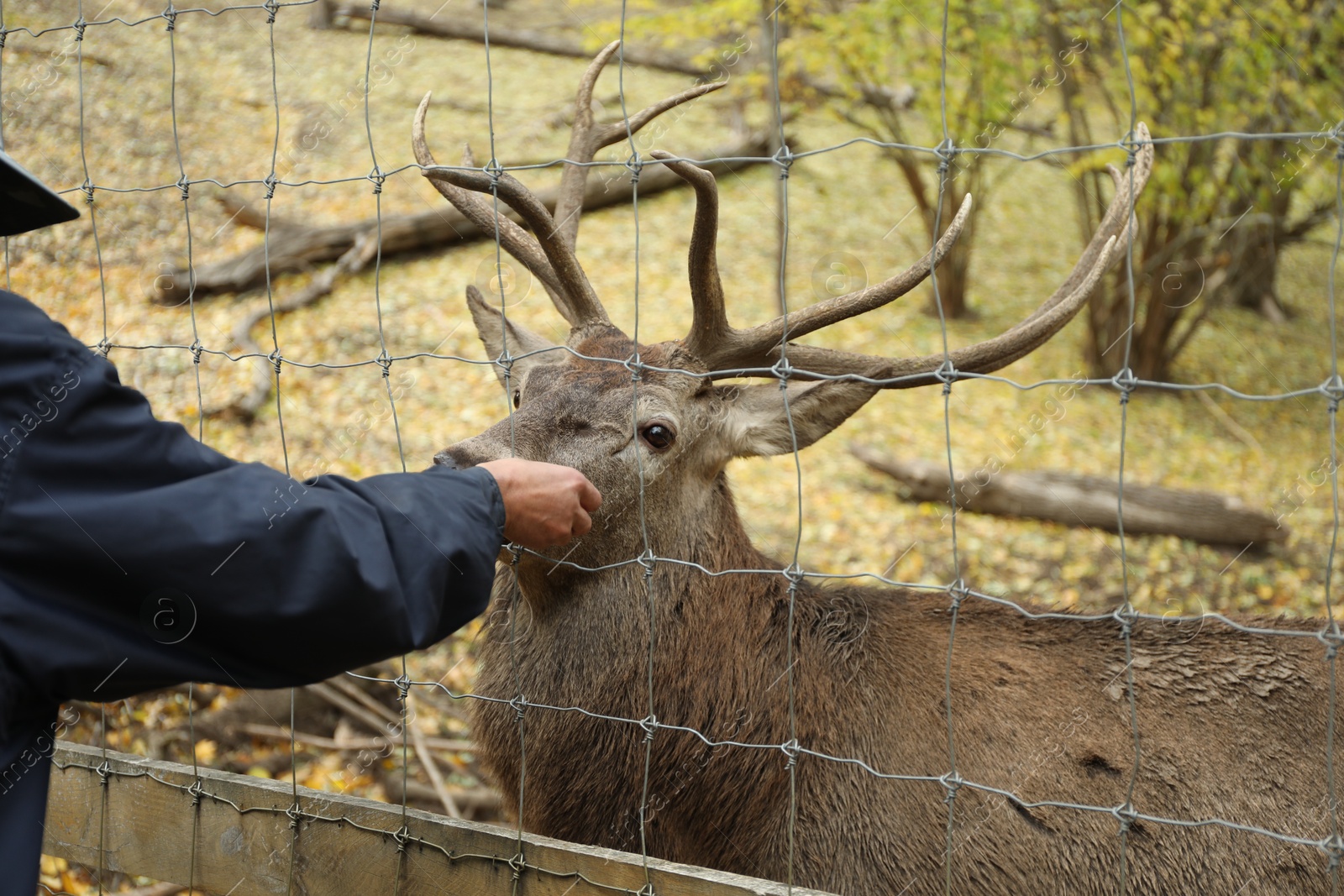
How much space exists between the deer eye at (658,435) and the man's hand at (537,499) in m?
0.76

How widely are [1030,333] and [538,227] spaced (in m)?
1.44

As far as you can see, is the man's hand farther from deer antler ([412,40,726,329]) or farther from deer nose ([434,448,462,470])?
deer antler ([412,40,726,329])

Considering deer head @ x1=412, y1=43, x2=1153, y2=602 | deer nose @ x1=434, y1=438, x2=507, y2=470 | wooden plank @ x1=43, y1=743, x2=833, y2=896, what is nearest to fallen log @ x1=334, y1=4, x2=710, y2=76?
deer head @ x1=412, y1=43, x2=1153, y2=602

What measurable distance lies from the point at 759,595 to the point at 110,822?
75.3 inches

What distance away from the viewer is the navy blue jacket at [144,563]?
59.6 inches

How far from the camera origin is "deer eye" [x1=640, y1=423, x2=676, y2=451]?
3.06 meters

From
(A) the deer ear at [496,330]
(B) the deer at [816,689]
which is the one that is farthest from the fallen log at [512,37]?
(B) the deer at [816,689]

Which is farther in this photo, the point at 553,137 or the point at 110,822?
the point at 553,137

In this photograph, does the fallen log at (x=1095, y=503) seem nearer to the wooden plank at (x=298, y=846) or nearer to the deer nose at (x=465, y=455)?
the deer nose at (x=465, y=455)

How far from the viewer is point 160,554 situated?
156cm

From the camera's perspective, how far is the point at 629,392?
120 inches

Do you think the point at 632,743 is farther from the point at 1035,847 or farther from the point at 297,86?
the point at 297,86

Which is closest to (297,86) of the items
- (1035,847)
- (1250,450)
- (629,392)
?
(1250,450)

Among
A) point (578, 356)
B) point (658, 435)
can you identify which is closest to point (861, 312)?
point (658, 435)
